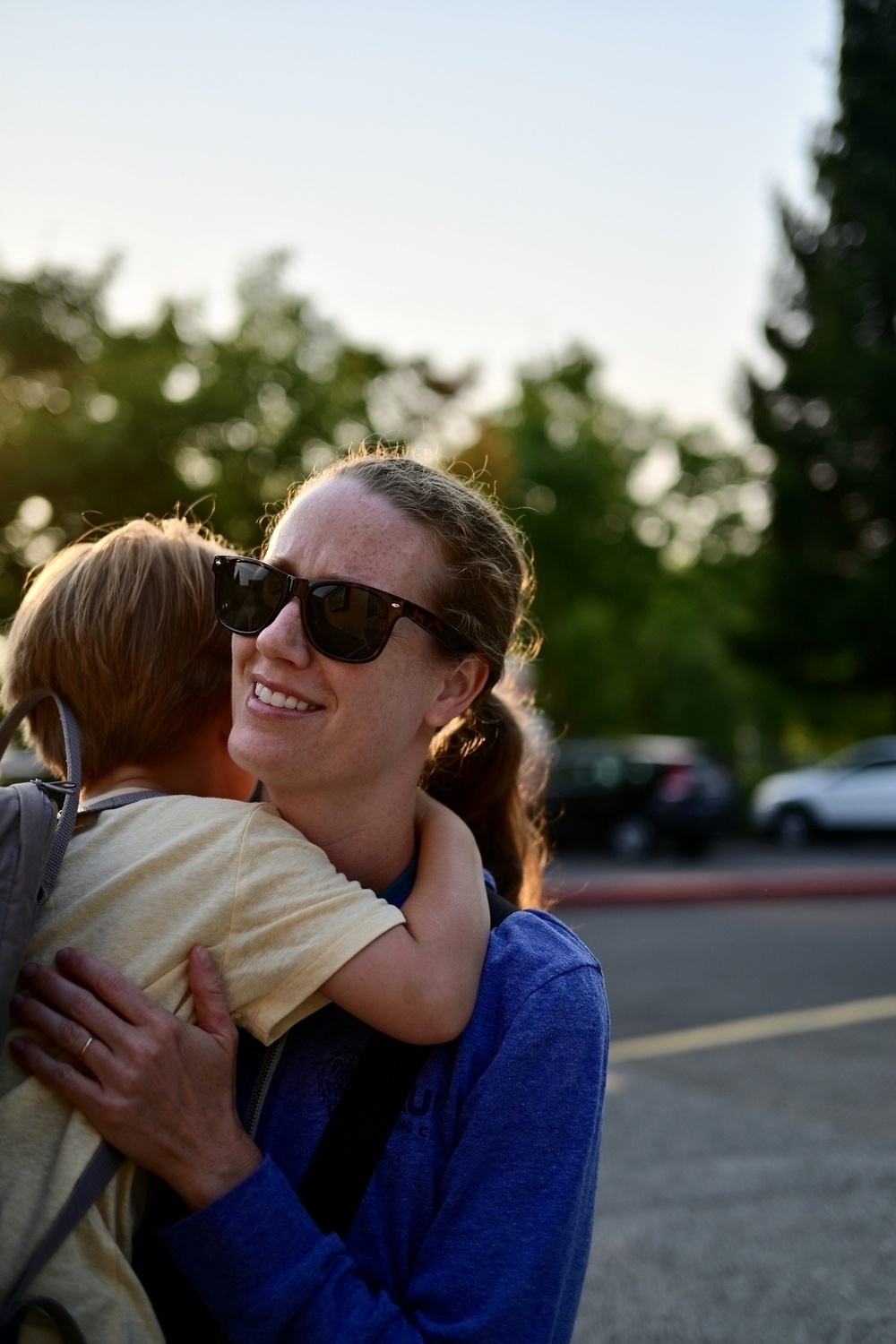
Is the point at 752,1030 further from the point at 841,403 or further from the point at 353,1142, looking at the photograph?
the point at 841,403

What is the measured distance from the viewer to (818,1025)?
7340 millimetres

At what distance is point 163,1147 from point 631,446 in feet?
115

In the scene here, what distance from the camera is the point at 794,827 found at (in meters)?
23.3

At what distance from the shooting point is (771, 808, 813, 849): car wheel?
75.8ft

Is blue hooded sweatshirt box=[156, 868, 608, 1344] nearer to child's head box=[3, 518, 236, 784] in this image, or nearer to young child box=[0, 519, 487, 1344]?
young child box=[0, 519, 487, 1344]

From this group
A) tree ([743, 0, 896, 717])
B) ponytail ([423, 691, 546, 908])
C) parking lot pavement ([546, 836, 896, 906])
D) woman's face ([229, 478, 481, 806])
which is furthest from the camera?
tree ([743, 0, 896, 717])

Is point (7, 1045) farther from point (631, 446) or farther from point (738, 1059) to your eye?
point (631, 446)

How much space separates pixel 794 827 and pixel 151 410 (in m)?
13.1

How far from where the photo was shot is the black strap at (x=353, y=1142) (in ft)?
4.75

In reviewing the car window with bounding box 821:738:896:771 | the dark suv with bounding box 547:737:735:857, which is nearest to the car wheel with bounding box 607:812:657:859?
the dark suv with bounding box 547:737:735:857

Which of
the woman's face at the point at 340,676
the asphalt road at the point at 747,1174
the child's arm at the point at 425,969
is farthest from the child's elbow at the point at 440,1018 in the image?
the asphalt road at the point at 747,1174

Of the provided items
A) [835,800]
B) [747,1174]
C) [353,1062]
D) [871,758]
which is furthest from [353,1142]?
[871,758]

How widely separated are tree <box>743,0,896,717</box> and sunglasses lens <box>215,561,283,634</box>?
2601 cm

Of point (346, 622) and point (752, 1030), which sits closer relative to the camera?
point (346, 622)
